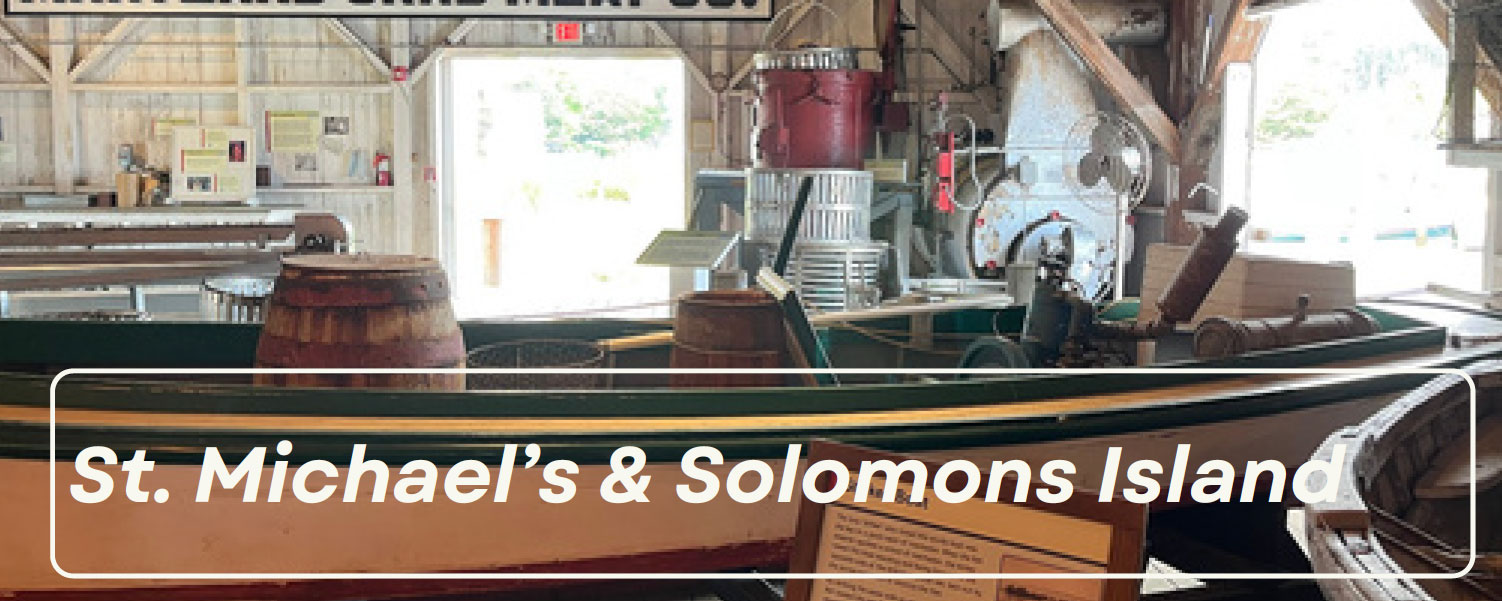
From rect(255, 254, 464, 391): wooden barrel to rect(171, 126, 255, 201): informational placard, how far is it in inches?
344

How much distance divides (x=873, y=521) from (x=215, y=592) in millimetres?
1841

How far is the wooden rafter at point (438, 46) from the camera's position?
1264 cm

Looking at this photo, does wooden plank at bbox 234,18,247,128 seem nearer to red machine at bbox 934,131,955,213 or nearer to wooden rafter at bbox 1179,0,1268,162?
red machine at bbox 934,131,955,213

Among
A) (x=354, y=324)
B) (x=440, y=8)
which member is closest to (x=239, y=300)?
(x=440, y=8)

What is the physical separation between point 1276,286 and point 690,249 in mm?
4120

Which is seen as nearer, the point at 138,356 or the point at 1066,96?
the point at 138,356

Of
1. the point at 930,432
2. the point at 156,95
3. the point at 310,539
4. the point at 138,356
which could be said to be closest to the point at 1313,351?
the point at 930,432

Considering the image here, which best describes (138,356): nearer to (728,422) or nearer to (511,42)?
(728,422)

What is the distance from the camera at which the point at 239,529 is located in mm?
3707

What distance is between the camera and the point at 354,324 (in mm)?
3986

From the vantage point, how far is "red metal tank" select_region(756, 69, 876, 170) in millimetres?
9969

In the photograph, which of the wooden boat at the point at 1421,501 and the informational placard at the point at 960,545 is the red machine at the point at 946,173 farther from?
the informational placard at the point at 960,545

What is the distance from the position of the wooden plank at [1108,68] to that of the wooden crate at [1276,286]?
4.84m

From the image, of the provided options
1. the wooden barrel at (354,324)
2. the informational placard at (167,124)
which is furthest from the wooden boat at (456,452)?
the informational placard at (167,124)
